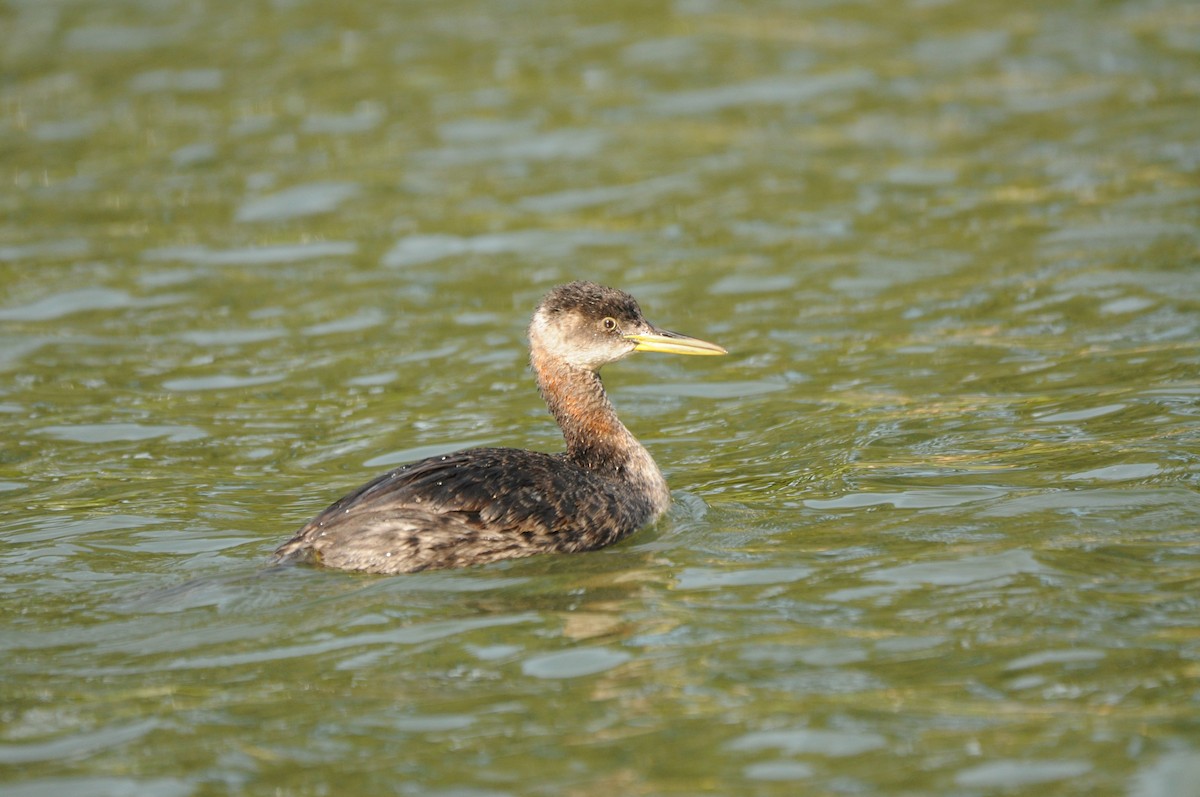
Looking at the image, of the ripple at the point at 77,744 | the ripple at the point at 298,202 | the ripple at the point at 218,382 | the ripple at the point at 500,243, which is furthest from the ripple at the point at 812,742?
the ripple at the point at 298,202

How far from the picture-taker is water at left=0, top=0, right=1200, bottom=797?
5848 mm

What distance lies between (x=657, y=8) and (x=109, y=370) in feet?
31.9

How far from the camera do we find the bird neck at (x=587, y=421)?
28.0ft

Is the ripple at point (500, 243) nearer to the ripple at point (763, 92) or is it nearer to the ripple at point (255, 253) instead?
the ripple at point (255, 253)

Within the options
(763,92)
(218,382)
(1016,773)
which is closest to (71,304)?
(218,382)

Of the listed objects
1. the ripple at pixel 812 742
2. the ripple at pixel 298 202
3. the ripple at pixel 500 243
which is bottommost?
the ripple at pixel 812 742

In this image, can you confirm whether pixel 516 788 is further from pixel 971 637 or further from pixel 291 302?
pixel 291 302

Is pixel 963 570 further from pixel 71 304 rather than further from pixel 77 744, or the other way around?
pixel 71 304

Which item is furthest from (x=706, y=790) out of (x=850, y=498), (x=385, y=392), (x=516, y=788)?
(x=385, y=392)

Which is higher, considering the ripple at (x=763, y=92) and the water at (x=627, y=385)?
the ripple at (x=763, y=92)

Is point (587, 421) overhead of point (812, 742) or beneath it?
overhead

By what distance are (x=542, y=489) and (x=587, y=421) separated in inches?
40.3

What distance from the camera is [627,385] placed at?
11.1m

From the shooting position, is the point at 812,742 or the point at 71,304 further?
the point at 71,304
